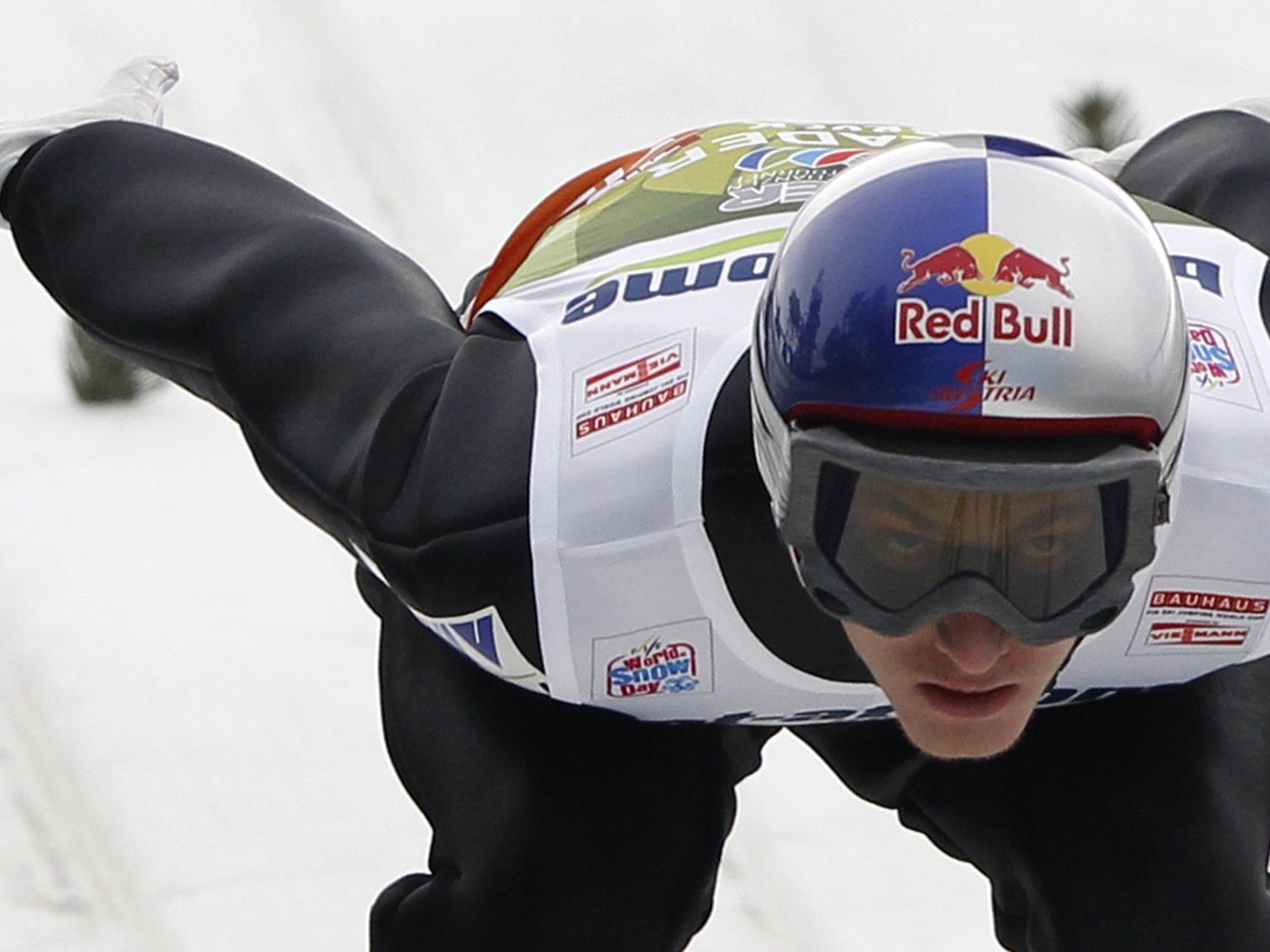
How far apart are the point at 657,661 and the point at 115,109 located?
1045 millimetres

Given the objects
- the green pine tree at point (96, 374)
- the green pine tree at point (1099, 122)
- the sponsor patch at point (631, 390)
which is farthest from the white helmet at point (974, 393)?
the green pine tree at point (1099, 122)

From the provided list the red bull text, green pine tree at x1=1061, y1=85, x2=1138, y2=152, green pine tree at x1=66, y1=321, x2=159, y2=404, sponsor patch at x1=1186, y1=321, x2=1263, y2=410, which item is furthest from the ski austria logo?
green pine tree at x1=1061, y1=85, x2=1138, y2=152

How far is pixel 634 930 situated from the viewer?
7.66 ft

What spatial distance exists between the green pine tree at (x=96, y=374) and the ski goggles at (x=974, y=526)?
222 cm

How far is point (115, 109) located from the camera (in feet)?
9.57

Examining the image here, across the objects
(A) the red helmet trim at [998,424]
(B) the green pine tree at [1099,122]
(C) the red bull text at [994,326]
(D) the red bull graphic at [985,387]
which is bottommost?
(B) the green pine tree at [1099,122]

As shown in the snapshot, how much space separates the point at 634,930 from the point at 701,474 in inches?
17.0

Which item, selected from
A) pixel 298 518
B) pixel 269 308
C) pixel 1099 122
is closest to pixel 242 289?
pixel 269 308

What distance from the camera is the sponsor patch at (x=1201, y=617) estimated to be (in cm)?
221

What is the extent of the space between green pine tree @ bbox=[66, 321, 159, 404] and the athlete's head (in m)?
2.16

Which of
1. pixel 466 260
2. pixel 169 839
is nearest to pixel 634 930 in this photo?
pixel 169 839

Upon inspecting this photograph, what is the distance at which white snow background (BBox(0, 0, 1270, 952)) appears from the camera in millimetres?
3172

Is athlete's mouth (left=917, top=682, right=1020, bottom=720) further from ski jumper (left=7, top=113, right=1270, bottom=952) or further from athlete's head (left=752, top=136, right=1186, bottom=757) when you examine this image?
ski jumper (left=7, top=113, right=1270, bottom=952)

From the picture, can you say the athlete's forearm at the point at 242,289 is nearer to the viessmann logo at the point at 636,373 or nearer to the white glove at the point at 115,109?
the white glove at the point at 115,109
